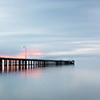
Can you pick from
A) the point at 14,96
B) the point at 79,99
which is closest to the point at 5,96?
the point at 14,96

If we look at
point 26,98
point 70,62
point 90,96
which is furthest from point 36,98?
point 70,62

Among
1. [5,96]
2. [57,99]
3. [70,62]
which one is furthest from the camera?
[70,62]

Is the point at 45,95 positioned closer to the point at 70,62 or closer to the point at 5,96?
the point at 5,96

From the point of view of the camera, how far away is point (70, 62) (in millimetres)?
102688

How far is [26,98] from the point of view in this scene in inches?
621

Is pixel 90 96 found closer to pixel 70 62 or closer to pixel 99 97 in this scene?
pixel 99 97

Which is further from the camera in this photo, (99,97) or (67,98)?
(99,97)

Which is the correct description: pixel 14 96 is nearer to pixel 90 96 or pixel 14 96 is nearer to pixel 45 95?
pixel 45 95

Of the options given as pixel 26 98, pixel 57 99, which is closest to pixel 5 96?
pixel 26 98

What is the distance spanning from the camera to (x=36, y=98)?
52.2ft

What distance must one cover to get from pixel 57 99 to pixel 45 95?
2.03m

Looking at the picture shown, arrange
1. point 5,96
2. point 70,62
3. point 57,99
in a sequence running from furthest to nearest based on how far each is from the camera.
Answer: point 70,62, point 5,96, point 57,99

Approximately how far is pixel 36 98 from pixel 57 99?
1.86m

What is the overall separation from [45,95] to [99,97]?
16.7ft
